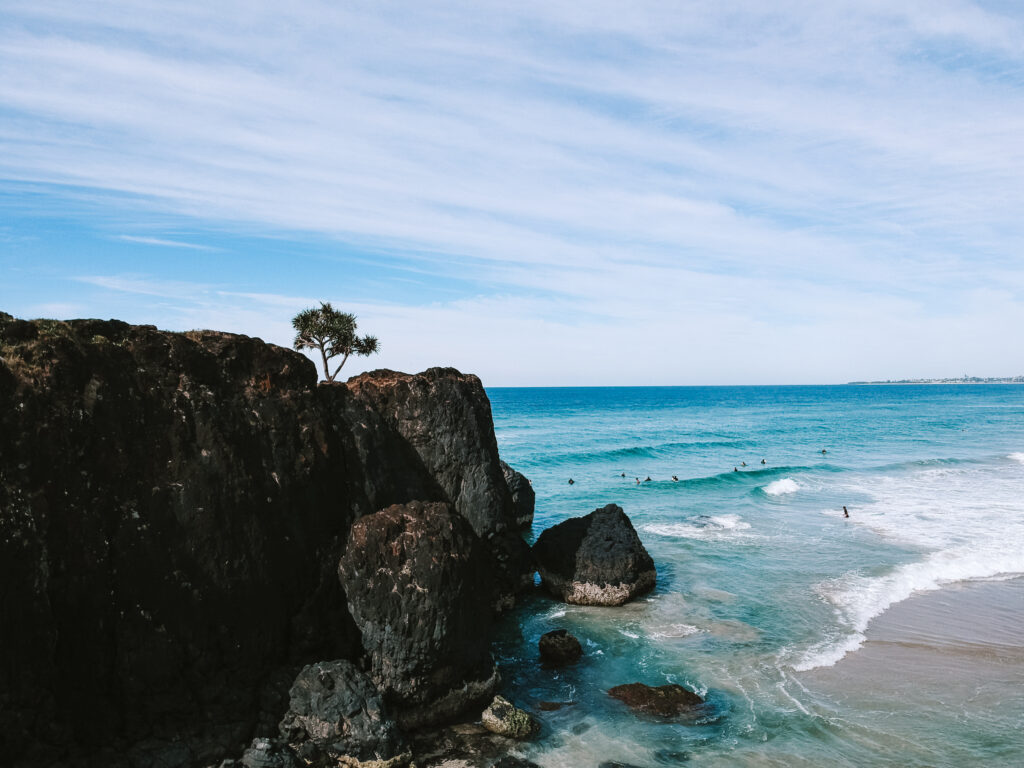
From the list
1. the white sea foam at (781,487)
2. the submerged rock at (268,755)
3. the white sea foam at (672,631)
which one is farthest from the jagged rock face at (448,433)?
the white sea foam at (781,487)

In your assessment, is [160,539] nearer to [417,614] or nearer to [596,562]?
[417,614]

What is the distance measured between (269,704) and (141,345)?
8591mm

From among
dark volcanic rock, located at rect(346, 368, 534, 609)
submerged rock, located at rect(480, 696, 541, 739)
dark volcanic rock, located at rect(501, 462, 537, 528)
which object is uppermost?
dark volcanic rock, located at rect(346, 368, 534, 609)

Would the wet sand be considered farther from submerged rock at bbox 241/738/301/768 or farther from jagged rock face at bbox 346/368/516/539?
submerged rock at bbox 241/738/301/768

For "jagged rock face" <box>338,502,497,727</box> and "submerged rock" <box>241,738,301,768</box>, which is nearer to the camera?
"submerged rock" <box>241,738,301,768</box>

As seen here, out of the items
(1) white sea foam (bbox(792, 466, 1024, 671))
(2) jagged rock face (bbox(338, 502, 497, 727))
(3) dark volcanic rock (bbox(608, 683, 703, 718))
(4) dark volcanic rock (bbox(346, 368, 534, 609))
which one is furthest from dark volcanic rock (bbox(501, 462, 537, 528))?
(2) jagged rock face (bbox(338, 502, 497, 727))

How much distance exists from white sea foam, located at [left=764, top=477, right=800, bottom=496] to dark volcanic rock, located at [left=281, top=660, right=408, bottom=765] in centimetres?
3915

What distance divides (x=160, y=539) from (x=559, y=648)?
11307 millimetres

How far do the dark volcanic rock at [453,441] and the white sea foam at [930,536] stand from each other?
1012 centimetres

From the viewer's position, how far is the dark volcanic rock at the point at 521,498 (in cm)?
3875

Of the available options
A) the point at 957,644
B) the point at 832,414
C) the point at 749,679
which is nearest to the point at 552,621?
the point at 749,679

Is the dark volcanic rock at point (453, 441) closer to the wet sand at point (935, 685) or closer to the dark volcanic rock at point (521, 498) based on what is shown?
the wet sand at point (935, 685)

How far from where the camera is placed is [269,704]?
1584cm

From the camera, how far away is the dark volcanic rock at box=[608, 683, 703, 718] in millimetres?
17594
